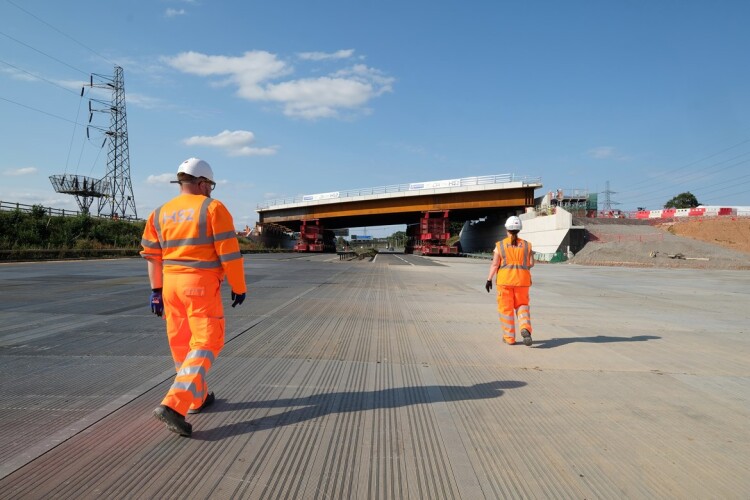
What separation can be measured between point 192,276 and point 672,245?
41703 mm

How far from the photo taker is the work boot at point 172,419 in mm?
2764

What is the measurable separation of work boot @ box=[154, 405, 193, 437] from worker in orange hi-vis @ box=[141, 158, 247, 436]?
1cm

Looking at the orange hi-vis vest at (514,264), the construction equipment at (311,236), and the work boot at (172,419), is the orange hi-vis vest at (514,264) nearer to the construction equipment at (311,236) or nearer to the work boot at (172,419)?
the work boot at (172,419)

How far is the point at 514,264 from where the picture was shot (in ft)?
19.5

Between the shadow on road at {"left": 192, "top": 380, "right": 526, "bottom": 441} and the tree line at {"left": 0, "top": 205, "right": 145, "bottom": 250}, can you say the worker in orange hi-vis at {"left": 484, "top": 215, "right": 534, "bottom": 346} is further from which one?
the tree line at {"left": 0, "top": 205, "right": 145, "bottom": 250}

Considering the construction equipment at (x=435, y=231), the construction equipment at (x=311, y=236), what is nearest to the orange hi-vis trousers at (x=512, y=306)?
the construction equipment at (x=435, y=231)

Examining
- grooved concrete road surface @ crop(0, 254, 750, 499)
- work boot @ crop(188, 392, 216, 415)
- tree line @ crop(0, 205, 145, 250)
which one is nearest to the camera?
grooved concrete road surface @ crop(0, 254, 750, 499)

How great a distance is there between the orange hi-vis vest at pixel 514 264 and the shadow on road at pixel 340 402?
1961 millimetres

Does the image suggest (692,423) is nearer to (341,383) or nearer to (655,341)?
(341,383)

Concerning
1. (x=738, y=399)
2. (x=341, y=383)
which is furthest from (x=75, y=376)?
(x=738, y=399)

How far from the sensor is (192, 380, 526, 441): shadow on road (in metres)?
3.07

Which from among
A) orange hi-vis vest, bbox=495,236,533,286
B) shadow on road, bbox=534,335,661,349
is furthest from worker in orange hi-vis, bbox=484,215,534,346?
shadow on road, bbox=534,335,661,349

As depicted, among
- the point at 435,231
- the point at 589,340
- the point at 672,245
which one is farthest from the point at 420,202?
the point at 589,340

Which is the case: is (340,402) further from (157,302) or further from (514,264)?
(514,264)
